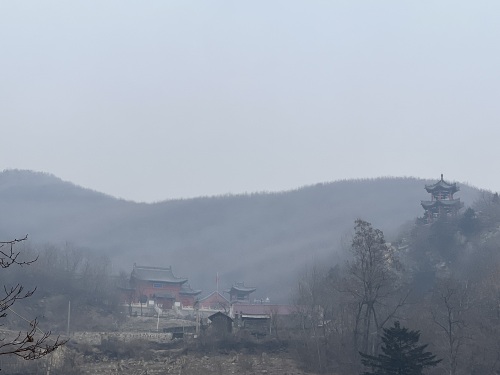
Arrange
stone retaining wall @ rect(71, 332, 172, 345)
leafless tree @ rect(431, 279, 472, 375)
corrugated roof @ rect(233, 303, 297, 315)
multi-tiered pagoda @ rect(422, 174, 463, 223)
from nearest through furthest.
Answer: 1. leafless tree @ rect(431, 279, 472, 375)
2. stone retaining wall @ rect(71, 332, 172, 345)
3. corrugated roof @ rect(233, 303, 297, 315)
4. multi-tiered pagoda @ rect(422, 174, 463, 223)

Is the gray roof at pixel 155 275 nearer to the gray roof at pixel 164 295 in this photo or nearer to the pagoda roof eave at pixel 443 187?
the gray roof at pixel 164 295

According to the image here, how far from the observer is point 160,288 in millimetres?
48469

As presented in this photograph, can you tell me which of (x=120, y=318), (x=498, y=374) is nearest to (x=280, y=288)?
(x=120, y=318)

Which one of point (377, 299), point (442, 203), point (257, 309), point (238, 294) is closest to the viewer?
point (377, 299)

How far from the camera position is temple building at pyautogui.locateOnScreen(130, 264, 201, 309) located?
47.1 m

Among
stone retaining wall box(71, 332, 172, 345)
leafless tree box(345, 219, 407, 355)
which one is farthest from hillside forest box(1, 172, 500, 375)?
stone retaining wall box(71, 332, 172, 345)

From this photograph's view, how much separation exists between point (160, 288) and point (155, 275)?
4.72 ft

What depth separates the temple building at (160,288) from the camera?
47094 millimetres

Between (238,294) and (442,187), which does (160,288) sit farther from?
(442,187)

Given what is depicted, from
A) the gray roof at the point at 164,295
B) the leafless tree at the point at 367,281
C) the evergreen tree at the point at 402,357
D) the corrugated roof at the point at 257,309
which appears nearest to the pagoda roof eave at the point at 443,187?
the corrugated roof at the point at 257,309

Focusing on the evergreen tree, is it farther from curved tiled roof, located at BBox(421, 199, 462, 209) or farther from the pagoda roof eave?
the pagoda roof eave

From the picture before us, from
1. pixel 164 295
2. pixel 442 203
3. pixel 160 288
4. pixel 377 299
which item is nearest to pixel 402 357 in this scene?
pixel 377 299

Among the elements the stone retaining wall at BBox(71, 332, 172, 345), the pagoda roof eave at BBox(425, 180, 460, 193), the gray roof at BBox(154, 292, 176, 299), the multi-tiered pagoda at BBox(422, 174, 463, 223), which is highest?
the pagoda roof eave at BBox(425, 180, 460, 193)

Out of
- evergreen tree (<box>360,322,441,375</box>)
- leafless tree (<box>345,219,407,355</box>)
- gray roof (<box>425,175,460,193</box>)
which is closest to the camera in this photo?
evergreen tree (<box>360,322,441,375</box>)
